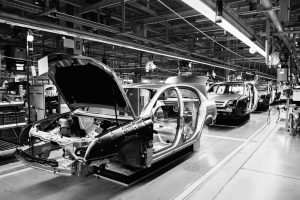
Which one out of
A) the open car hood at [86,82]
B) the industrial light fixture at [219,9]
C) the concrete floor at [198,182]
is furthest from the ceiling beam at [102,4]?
the concrete floor at [198,182]

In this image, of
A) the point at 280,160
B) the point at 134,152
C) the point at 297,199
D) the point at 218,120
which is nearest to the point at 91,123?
the point at 134,152

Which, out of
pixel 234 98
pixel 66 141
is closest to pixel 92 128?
pixel 66 141

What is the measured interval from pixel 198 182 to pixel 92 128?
198cm

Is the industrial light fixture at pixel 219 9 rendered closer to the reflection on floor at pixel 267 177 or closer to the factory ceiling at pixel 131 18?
the factory ceiling at pixel 131 18

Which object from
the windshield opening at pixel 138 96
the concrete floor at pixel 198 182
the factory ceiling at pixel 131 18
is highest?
the factory ceiling at pixel 131 18

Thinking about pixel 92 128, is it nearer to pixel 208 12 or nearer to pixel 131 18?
pixel 208 12

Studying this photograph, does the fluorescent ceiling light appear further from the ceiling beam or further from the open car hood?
the ceiling beam

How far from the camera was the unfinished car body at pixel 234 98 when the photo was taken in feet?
24.9

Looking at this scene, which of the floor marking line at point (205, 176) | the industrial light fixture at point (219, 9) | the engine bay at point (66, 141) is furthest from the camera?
the industrial light fixture at point (219, 9)

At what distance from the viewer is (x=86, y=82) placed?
340 cm

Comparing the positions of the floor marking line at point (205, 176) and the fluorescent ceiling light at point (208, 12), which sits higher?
the fluorescent ceiling light at point (208, 12)

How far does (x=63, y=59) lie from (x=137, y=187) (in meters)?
2.09

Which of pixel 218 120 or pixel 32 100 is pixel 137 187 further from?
pixel 218 120

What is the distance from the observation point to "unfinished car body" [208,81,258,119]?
24.9 feet
